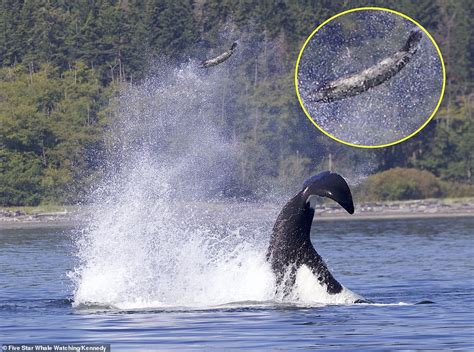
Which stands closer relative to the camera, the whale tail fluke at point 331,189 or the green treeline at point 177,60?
the whale tail fluke at point 331,189

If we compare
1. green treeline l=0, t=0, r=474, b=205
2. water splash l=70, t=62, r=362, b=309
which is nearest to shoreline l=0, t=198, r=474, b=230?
water splash l=70, t=62, r=362, b=309

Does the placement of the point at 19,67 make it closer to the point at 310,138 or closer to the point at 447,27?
the point at 310,138

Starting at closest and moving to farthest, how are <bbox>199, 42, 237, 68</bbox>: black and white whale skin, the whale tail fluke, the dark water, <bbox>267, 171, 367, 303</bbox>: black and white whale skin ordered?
the dark water → the whale tail fluke → <bbox>267, 171, 367, 303</bbox>: black and white whale skin → <bbox>199, 42, 237, 68</bbox>: black and white whale skin

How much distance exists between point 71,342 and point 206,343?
81.5 inches

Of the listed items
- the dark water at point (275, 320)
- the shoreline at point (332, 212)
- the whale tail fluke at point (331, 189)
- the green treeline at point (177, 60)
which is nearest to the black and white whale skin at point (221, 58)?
the shoreline at point (332, 212)

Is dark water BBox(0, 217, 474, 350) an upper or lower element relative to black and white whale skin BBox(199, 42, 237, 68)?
lower

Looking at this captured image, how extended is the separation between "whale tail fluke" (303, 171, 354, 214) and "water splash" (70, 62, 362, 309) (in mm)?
2226

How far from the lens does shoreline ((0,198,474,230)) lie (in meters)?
88.0

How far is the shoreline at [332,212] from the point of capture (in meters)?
88.0

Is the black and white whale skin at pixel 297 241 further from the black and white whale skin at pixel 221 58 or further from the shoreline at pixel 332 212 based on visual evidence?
the shoreline at pixel 332 212

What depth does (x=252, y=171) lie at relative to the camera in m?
102

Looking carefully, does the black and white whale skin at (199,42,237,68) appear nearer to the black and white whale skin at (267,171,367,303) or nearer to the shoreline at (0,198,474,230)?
the shoreline at (0,198,474,230)

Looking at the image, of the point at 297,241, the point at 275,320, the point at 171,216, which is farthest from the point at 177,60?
the point at 275,320

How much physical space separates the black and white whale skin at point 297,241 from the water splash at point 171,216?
290mm
